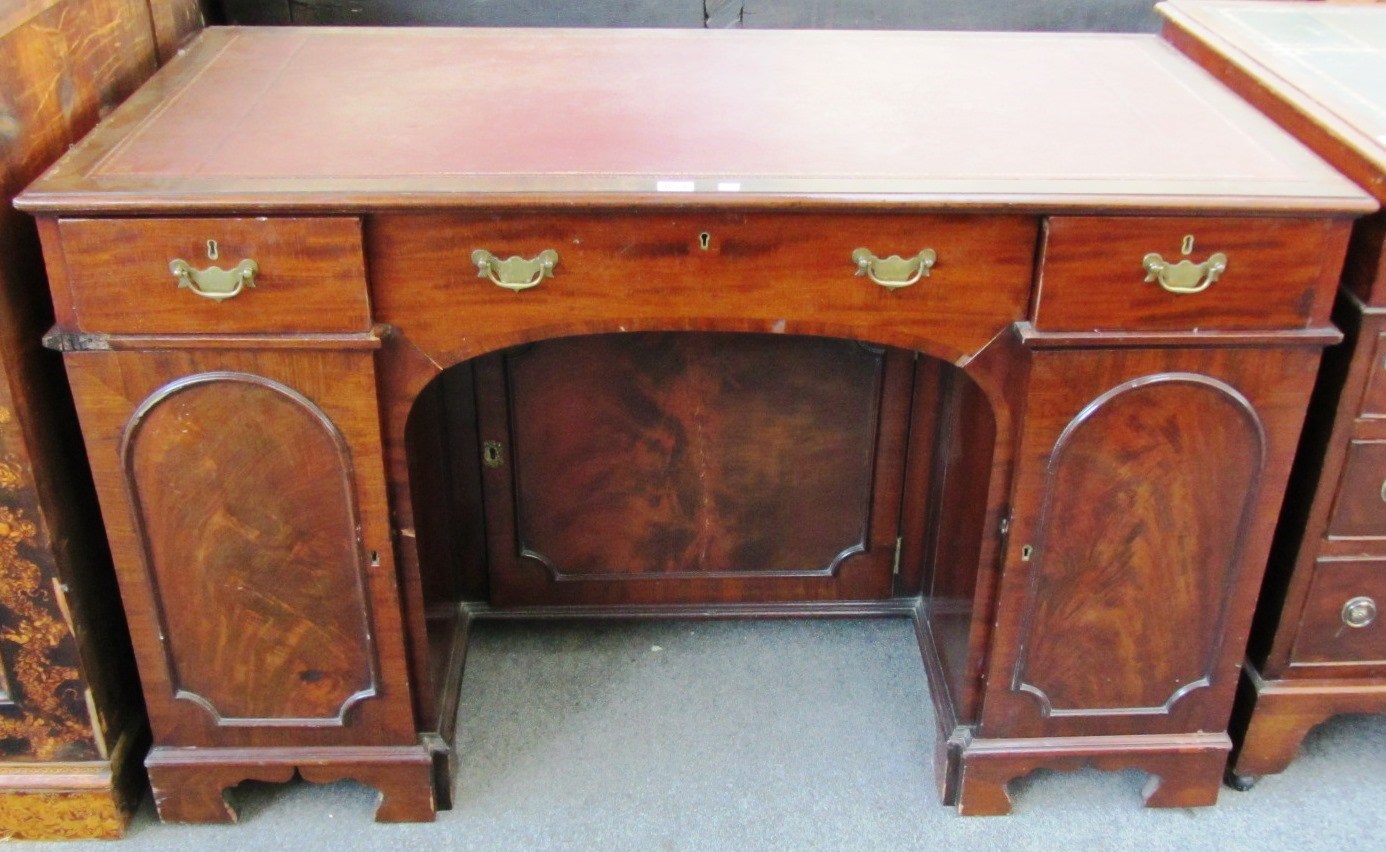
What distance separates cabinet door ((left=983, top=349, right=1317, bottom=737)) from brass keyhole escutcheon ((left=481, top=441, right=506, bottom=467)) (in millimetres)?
801

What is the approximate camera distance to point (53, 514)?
4.92 ft

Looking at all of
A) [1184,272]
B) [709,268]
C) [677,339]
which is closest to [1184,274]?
[1184,272]

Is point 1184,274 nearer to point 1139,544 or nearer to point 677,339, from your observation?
point 1139,544

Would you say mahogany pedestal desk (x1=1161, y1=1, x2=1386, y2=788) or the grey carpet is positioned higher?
mahogany pedestal desk (x1=1161, y1=1, x2=1386, y2=788)

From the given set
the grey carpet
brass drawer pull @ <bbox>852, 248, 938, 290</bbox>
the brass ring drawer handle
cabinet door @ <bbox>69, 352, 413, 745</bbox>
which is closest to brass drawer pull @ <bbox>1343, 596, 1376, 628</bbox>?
the grey carpet

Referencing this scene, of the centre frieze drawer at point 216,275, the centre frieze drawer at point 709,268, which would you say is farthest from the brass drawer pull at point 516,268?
the centre frieze drawer at point 216,275

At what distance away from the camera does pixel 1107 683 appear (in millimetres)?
1664

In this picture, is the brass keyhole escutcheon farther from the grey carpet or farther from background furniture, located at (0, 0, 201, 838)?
background furniture, located at (0, 0, 201, 838)

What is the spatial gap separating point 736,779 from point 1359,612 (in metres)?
0.89

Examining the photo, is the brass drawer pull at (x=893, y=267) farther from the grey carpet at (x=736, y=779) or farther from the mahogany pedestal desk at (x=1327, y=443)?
the grey carpet at (x=736, y=779)

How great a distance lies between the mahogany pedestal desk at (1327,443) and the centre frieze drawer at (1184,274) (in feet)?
0.33

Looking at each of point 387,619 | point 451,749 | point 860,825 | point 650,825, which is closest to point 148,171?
point 387,619

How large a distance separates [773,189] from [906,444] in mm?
714

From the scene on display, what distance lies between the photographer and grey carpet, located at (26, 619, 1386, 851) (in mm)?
1704
